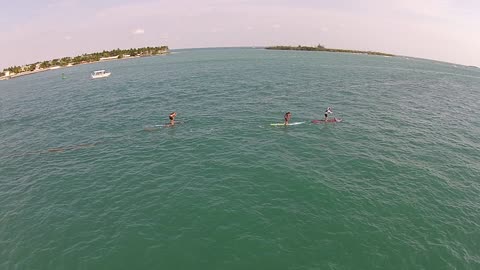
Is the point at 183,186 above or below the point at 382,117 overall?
below

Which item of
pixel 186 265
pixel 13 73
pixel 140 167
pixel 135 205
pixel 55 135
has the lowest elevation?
pixel 186 265

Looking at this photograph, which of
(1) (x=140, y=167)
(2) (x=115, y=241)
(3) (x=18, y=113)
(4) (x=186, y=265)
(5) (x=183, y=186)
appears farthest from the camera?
(3) (x=18, y=113)

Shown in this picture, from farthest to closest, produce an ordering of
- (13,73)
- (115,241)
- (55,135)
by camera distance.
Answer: (13,73), (55,135), (115,241)

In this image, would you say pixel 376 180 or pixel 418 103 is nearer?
pixel 376 180

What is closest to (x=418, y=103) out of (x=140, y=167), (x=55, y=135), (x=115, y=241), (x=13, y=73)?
(x=140, y=167)

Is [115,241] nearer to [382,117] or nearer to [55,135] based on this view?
[55,135]

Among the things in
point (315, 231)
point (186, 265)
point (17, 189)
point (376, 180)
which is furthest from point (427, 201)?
point (17, 189)
